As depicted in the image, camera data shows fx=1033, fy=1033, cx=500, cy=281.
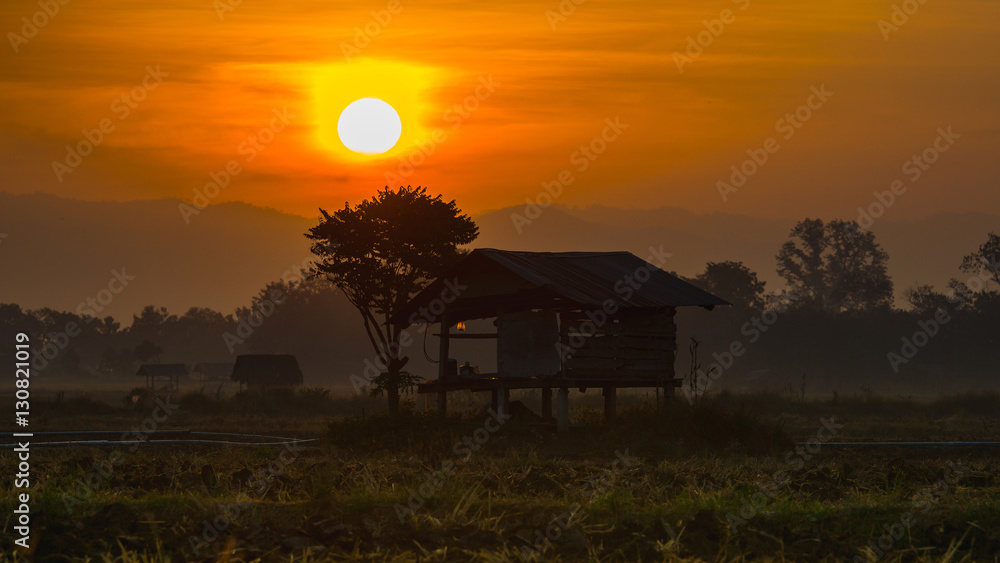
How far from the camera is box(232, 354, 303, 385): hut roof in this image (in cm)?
7338

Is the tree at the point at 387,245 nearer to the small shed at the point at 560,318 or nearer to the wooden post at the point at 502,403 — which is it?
the small shed at the point at 560,318

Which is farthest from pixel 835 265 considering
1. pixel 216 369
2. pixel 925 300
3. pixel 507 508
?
pixel 507 508

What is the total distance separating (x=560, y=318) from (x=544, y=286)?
128 cm

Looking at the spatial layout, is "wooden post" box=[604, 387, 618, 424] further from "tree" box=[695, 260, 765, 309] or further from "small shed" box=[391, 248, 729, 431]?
"tree" box=[695, 260, 765, 309]

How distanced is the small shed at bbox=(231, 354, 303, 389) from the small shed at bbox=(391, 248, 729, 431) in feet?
162

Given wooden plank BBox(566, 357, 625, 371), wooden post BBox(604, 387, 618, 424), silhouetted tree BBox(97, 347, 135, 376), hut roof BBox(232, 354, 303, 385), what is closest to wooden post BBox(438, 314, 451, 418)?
wooden plank BBox(566, 357, 625, 371)

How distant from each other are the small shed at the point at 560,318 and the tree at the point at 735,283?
84.4m

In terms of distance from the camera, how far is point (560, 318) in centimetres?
2364

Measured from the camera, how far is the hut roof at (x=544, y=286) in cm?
2338

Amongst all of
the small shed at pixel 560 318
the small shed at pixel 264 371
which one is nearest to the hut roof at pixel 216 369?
the small shed at pixel 264 371

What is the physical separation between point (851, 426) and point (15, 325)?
183 m

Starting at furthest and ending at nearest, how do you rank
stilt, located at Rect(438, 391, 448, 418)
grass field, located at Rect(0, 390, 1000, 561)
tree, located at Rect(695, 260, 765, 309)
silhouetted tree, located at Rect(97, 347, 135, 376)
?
silhouetted tree, located at Rect(97, 347, 135, 376) < tree, located at Rect(695, 260, 765, 309) < stilt, located at Rect(438, 391, 448, 418) < grass field, located at Rect(0, 390, 1000, 561)

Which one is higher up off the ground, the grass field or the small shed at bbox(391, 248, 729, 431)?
the small shed at bbox(391, 248, 729, 431)

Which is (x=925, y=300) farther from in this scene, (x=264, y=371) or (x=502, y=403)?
(x=502, y=403)
